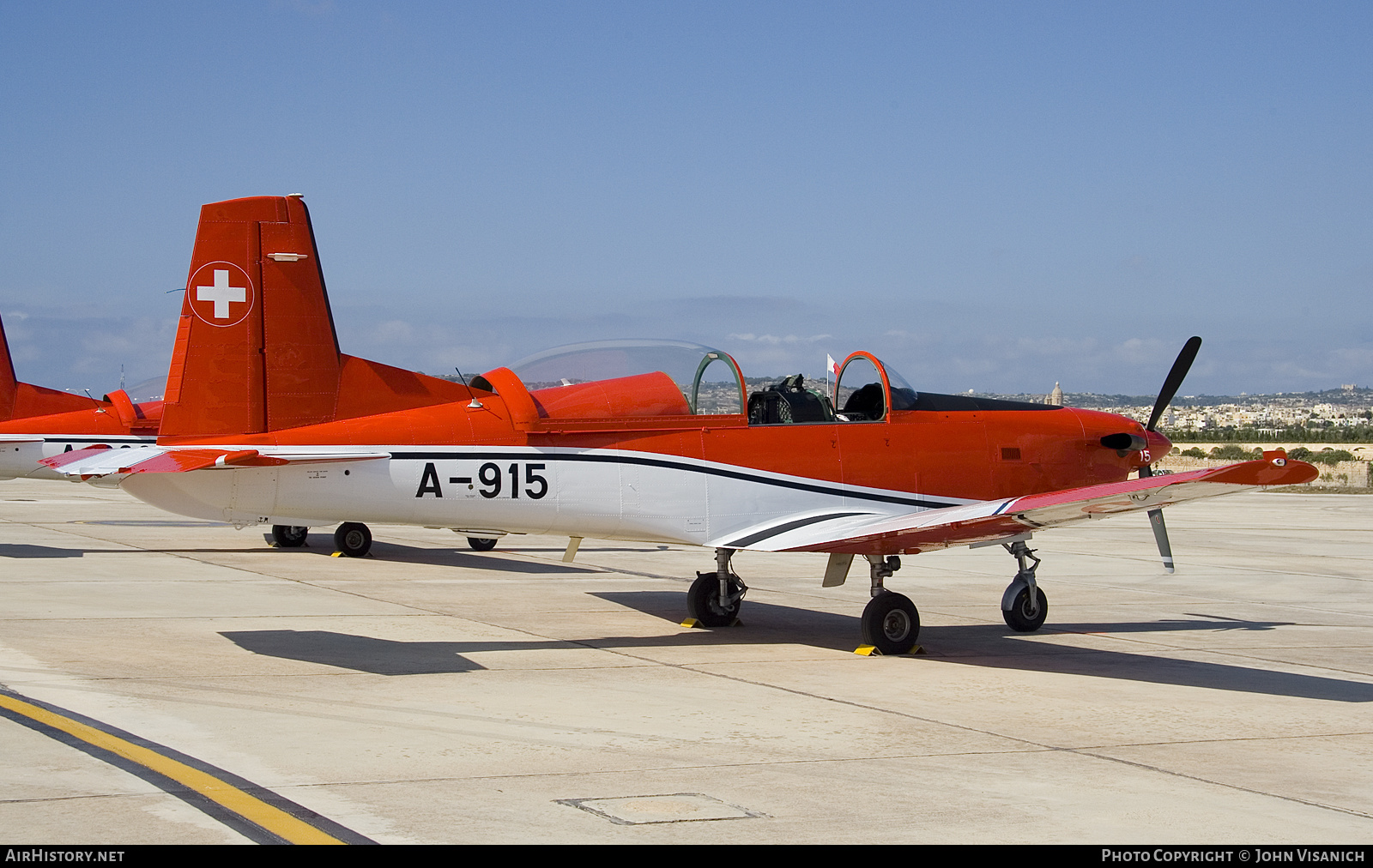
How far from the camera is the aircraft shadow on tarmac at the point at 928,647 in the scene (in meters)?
9.30

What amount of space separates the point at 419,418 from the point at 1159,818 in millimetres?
6214

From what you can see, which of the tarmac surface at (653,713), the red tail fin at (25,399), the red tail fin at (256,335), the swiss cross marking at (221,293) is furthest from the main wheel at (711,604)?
the red tail fin at (25,399)

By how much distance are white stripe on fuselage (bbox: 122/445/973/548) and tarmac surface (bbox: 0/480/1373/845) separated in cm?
103

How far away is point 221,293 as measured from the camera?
11508 millimetres

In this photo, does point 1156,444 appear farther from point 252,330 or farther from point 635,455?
point 252,330

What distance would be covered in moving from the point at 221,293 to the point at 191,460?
274cm

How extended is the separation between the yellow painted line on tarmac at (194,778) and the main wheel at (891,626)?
5812 mm

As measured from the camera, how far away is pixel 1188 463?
57688 mm

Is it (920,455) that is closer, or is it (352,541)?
(920,455)

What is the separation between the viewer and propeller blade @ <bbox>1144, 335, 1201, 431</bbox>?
42.3ft

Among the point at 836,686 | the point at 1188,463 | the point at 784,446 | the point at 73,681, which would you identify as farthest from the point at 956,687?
the point at 1188,463

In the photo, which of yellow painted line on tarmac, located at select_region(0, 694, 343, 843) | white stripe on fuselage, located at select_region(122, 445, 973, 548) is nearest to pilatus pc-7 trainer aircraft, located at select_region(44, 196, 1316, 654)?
white stripe on fuselage, located at select_region(122, 445, 973, 548)

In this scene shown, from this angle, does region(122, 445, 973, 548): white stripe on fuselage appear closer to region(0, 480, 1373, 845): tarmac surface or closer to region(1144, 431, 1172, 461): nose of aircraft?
region(0, 480, 1373, 845): tarmac surface

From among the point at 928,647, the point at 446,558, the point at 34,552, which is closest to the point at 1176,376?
the point at 928,647
